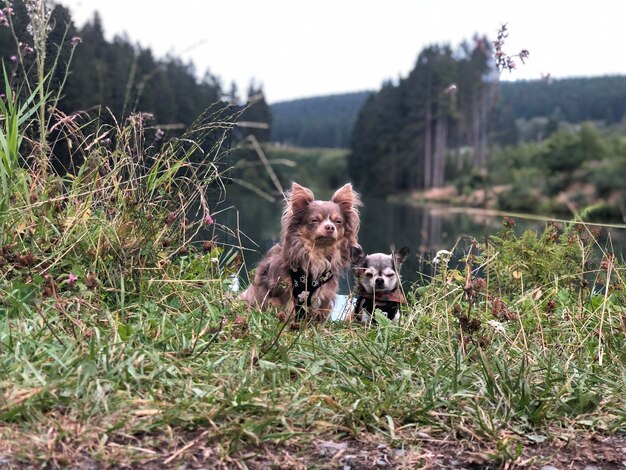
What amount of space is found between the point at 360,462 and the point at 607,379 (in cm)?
138

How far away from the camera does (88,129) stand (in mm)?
5258

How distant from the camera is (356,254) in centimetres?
512

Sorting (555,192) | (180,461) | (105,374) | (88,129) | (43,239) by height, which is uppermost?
(88,129)

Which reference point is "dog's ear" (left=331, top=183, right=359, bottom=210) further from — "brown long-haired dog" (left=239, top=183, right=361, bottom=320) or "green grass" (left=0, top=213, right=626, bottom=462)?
"green grass" (left=0, top=213, right=626, bottom=462)

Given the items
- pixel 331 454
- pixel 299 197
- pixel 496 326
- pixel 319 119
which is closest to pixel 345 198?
pixel 299 197

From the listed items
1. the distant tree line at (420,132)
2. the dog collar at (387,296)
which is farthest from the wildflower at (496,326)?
the distant tree line at (420,132)

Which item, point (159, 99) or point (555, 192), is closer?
point (555, 192)

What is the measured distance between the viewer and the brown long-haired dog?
189 inches

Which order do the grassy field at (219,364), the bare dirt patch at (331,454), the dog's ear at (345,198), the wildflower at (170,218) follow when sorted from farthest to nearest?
the dog's ear at (345,198) → the wildflower at (170,218) → the grassy field at (219,364) → the bare dirt patch at (331,454)

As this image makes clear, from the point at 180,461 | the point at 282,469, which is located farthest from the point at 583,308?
the point at 180,461

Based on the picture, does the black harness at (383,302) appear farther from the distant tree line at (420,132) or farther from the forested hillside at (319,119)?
the forested hillside at (319,119)

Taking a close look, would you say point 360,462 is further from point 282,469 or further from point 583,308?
point 583,308

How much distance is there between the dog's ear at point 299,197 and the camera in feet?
16.6

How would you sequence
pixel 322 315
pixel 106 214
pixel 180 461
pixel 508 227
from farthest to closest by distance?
1. pixel 508 227
2. pixel 322 315
3. pixel 106 214
4. pixel 180 461
